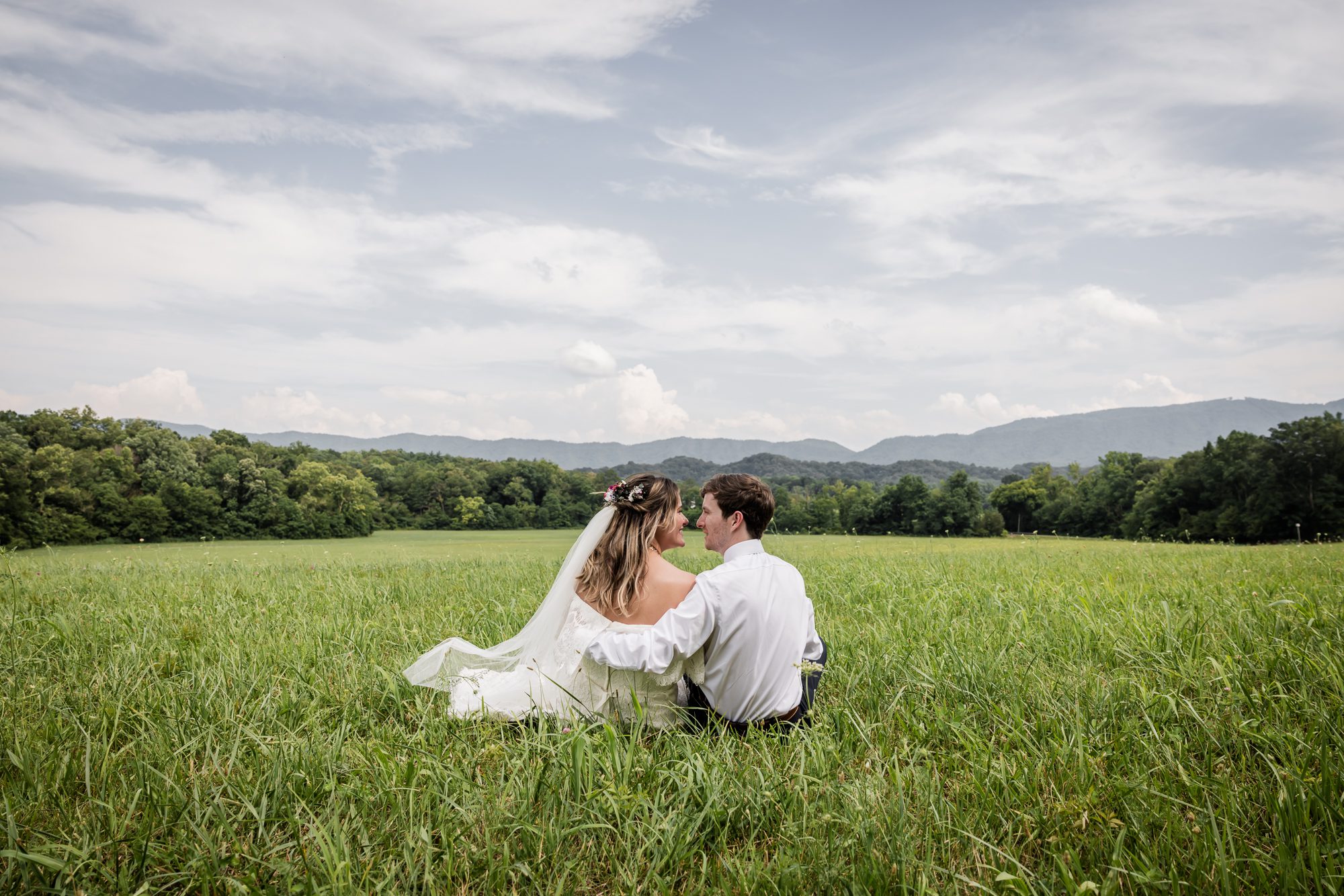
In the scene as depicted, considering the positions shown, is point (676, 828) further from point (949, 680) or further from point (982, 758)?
point (949, 680)

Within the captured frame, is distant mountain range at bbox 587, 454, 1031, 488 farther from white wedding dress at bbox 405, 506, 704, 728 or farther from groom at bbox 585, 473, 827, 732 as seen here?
groom at bbox 585, 473, 827, 732

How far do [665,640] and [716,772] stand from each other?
0.73m

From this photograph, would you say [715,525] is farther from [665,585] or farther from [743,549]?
[665,585]

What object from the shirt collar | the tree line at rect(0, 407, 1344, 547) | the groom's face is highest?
the groom's face

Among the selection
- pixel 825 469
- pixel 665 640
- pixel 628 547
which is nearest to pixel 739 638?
pixel 665 640

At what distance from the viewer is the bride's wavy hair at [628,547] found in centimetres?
440

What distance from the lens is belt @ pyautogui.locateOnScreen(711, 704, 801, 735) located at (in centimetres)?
391

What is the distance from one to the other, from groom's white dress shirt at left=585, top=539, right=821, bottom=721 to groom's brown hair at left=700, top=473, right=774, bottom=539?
0.49 feet

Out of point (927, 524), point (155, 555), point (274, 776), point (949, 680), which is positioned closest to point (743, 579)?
point (949, 680)

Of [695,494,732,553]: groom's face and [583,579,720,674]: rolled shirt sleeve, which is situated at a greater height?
[695,494,732,553]: groom's face

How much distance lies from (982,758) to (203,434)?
62.3m

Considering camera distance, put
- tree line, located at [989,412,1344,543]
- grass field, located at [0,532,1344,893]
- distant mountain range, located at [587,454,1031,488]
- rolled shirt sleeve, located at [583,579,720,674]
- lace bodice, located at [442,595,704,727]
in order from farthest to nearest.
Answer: distant mountain range, located at [587,454,1031,488] < tree line, located at [989,412,1344,543] < lace bodice, located at [442,595,704,727] < rolled shirt sleeve, located at [583,579,720,674] < grass field, located at [0,532,1344,893]

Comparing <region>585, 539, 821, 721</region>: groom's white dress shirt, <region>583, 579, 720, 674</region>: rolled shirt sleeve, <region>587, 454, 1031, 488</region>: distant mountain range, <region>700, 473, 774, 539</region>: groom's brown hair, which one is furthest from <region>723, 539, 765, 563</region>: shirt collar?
<region>587, 454, 1031, 488</region>: distant mountain range

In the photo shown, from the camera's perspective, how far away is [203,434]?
172 ft
